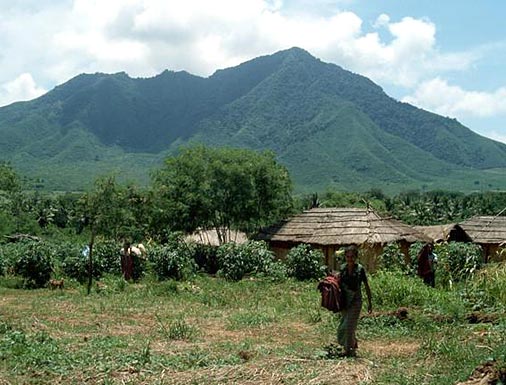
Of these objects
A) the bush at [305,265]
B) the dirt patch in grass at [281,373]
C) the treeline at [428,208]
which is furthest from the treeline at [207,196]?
the treeline at [428,208]

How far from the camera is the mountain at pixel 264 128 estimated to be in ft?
397

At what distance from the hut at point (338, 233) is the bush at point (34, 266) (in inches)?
448

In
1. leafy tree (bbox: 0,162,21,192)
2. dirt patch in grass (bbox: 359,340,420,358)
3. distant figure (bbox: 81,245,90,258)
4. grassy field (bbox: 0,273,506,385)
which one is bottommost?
dirt patch in grass (bbox: 359,340,420,358)

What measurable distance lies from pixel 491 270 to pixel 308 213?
19799 mm

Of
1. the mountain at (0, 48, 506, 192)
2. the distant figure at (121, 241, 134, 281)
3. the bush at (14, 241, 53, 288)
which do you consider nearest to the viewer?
the bush at (14, 241, 53, 288)

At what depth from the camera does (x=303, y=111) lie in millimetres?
149250

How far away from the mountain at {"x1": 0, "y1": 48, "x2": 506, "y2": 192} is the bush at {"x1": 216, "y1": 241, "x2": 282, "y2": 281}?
3245 inches

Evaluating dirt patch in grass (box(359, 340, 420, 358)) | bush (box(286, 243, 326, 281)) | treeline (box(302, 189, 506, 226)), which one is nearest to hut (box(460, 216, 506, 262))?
bush (box(286, 243, 326, 281))

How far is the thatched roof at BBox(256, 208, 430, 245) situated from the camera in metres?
25.9

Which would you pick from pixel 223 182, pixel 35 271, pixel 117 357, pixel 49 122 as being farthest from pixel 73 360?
pixel 49 122

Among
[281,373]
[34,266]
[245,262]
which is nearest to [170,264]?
[245,262]

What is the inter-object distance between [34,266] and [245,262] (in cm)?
735

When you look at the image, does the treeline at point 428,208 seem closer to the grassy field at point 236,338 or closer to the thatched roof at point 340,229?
the thatched roof at point 340,229

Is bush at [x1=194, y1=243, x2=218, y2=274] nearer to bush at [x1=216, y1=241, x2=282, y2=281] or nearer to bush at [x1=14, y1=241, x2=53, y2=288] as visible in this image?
bush at [x1=216, y1=241, x2=282, y2=281]
